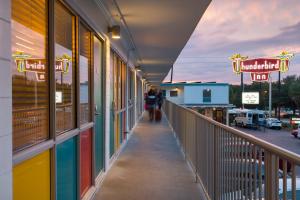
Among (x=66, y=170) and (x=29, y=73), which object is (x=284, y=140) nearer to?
(x=66, y=170)

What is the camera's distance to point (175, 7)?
430cm

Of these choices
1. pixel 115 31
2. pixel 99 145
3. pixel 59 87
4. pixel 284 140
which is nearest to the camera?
pixel 59 87

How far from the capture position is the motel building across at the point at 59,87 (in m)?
1.83

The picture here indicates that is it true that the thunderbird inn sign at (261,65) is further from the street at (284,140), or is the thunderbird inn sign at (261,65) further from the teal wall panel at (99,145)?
the teal wall panel at (99,145)

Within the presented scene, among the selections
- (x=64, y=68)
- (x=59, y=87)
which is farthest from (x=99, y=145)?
(x=59, y=87)

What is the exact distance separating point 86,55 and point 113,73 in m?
2.30

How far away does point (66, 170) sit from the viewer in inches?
113

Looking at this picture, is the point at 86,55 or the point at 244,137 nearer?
the point at 244,137

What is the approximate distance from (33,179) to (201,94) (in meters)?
30.7

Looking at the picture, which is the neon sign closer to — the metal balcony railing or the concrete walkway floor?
the metal balcony railing

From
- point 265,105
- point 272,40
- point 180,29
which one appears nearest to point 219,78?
point 265,105

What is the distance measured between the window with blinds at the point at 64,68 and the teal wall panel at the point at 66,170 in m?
0.15

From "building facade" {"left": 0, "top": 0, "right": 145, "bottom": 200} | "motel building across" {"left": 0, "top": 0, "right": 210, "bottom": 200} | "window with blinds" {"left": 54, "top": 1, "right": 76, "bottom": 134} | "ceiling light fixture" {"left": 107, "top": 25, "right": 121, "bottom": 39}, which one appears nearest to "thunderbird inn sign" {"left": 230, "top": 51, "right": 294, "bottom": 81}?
"motel building across" {"left": 0, "top": 0, "right": 210, "bottom": 200}

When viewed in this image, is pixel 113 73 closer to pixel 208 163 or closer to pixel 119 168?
pixel 119 168
